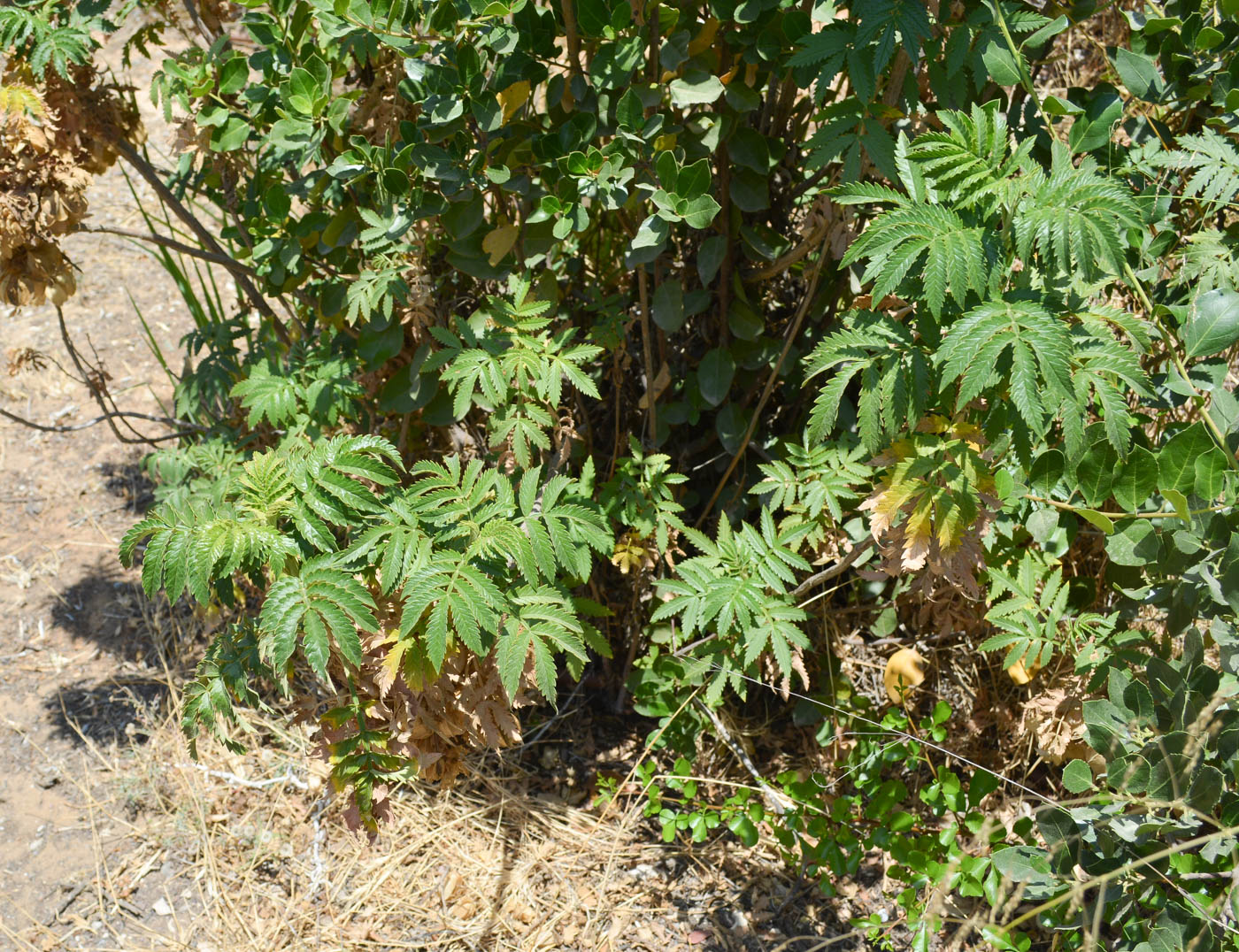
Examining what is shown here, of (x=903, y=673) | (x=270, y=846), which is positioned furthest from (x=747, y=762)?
(x=270, y=846)

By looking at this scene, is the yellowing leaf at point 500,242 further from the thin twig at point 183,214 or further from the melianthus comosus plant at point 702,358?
the thin twig at point 183,214

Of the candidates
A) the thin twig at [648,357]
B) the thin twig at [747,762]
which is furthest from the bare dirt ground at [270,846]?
the thin twig at [648,357]

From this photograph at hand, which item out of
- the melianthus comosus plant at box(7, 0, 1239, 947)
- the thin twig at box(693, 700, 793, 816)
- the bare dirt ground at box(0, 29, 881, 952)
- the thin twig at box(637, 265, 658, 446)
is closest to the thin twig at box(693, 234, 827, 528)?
the melianthus comosus plant at box(7, 0, 1239, 947)

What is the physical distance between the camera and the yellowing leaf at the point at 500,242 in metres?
1.99

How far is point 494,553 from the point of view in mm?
1582

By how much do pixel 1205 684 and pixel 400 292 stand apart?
1.61 m

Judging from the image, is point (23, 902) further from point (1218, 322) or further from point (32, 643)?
point (1218, 322)

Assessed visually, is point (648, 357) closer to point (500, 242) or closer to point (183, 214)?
point (500, 242)

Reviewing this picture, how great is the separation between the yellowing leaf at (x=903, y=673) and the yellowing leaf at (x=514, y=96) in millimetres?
1437

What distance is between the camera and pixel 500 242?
1.99 m

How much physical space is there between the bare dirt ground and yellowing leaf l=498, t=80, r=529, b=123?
1.25 metres

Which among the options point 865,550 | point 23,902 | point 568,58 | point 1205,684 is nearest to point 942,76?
point 568,58

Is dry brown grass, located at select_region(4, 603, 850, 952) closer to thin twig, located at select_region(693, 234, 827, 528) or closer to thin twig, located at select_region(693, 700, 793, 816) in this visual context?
thin twig, located at select_region(693, 700, 793, 816)

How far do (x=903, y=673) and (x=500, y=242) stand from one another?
4.25 ft
